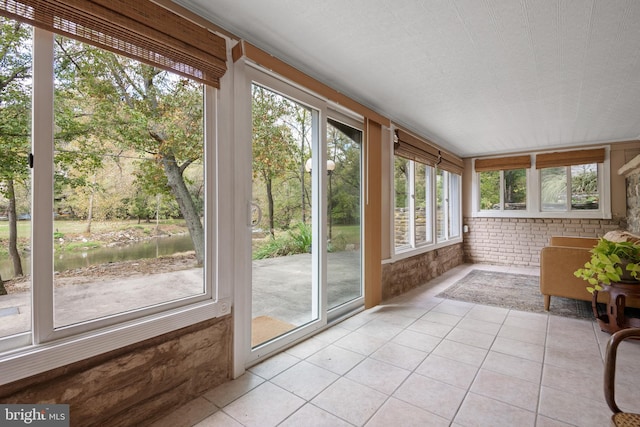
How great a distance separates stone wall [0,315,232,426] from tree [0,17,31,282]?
0.50 m

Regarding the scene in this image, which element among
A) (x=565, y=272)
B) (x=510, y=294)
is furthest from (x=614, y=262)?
(x=510, y=294)

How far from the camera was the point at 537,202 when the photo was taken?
5816 millimetres

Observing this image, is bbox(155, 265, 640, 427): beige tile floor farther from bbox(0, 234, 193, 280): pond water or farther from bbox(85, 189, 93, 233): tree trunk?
bbox(85, 189, 93, 233): tree trunk

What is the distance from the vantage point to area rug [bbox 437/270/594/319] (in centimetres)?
341

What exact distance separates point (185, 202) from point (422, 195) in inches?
153

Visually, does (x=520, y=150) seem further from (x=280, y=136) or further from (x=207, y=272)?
(x=207, y=272)

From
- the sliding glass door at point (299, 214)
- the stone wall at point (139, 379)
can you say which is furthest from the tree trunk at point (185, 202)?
the stone wall at point (139, 379)

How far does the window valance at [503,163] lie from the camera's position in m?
5.79

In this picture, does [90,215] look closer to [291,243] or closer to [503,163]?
[291,243]

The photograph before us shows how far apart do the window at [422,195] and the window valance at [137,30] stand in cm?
264

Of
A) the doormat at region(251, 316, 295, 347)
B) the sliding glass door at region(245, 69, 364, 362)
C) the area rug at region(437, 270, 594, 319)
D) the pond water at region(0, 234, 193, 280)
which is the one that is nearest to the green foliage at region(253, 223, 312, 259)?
the sliding glass door at region(245, 69, 364, 362)

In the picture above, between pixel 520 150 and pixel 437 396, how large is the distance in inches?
218

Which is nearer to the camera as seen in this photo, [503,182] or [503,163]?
[503,163]

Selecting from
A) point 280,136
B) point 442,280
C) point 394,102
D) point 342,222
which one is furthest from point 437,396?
point 442,280
